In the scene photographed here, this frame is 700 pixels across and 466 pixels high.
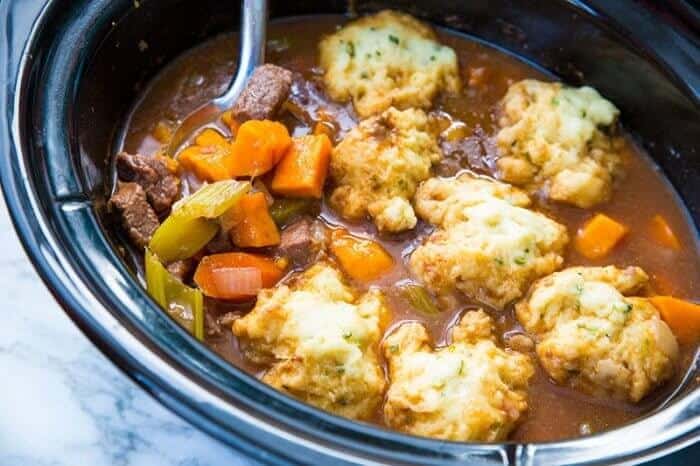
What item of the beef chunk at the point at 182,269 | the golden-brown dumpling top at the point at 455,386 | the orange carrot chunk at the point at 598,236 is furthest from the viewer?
the orange carrot chunk at the point at 598,236

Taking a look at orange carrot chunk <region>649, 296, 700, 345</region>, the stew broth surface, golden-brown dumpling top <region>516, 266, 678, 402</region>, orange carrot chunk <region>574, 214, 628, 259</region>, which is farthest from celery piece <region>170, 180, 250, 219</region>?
orange carrot chunk <region>649, 296, 700, 345</region>

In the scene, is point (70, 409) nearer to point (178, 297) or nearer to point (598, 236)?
point (178, 297)

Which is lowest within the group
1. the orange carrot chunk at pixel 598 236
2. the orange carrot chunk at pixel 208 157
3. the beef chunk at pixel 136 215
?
the beef chunk at pixel 136 215

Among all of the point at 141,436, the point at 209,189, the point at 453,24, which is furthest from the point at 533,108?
the point at 141,436

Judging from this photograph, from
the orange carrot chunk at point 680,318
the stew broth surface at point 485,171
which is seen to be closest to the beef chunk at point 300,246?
the stew broth surface at point 485,171

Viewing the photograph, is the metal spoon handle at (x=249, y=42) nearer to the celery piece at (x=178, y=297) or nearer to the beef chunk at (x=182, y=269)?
the beef chunk at (x=182, y=269)

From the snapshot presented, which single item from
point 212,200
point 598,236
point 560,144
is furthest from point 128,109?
point 598,236

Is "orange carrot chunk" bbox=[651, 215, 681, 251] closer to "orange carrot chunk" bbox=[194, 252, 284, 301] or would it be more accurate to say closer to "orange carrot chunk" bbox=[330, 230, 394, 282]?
"orange carrot chunk" bbox=[330, 230, 394, 282]
